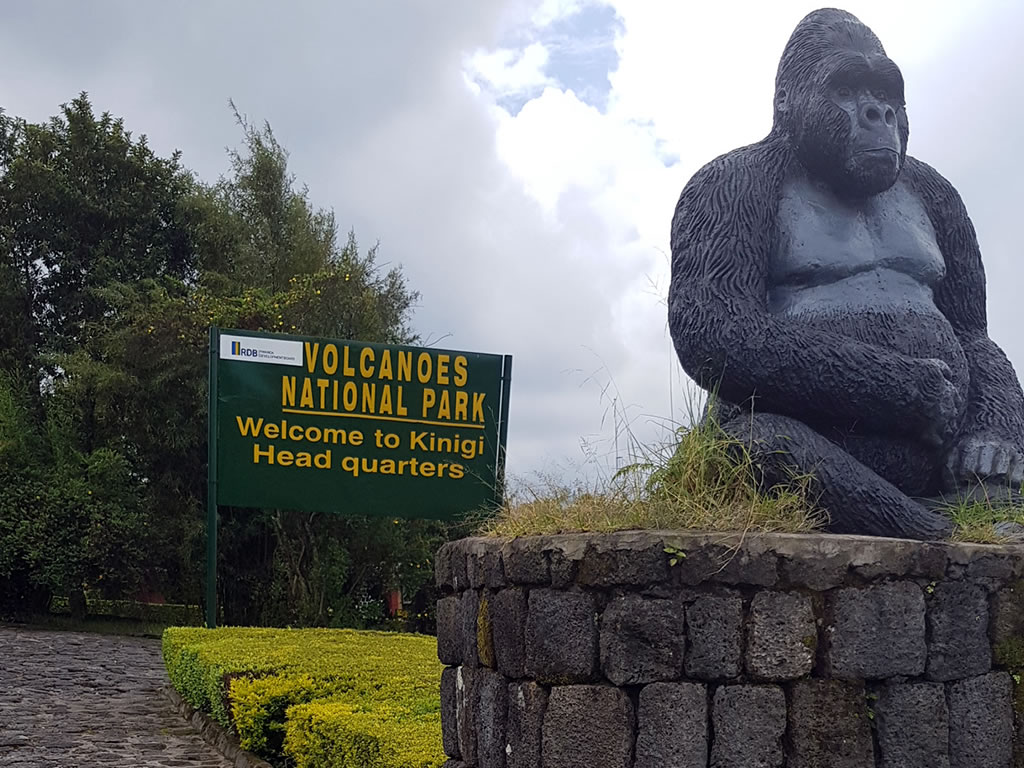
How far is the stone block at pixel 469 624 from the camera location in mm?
3121

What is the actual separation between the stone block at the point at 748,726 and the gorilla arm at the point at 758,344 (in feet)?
2.62

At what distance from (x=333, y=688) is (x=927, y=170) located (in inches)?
156

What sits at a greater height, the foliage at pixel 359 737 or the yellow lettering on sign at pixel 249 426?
the yellow lettering on sign at pixel 249 426

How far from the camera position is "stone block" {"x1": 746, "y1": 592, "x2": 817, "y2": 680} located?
2.54 meters

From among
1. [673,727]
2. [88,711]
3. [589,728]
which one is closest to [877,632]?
[673,727]

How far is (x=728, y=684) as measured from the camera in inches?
101

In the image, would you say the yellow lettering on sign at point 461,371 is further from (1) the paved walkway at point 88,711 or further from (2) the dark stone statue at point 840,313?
(2) the dark stone statue at point 840,313

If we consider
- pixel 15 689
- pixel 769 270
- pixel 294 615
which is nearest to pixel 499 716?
pixel 769 270

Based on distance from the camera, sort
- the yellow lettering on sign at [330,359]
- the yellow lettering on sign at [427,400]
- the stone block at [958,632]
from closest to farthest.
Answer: the stone block at [958,632] < the yellow lettering on sign at [330,359] < the yellow lettering on sign at [427,400]

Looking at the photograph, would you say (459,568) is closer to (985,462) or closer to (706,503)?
(706,503)

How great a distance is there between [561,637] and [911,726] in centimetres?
83

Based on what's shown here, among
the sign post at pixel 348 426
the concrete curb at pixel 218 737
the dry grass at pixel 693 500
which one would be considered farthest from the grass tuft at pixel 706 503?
the sign post at pixel 348 426

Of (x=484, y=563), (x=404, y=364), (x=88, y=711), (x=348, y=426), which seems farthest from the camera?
(x=404, y=364)

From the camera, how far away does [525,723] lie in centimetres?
277
